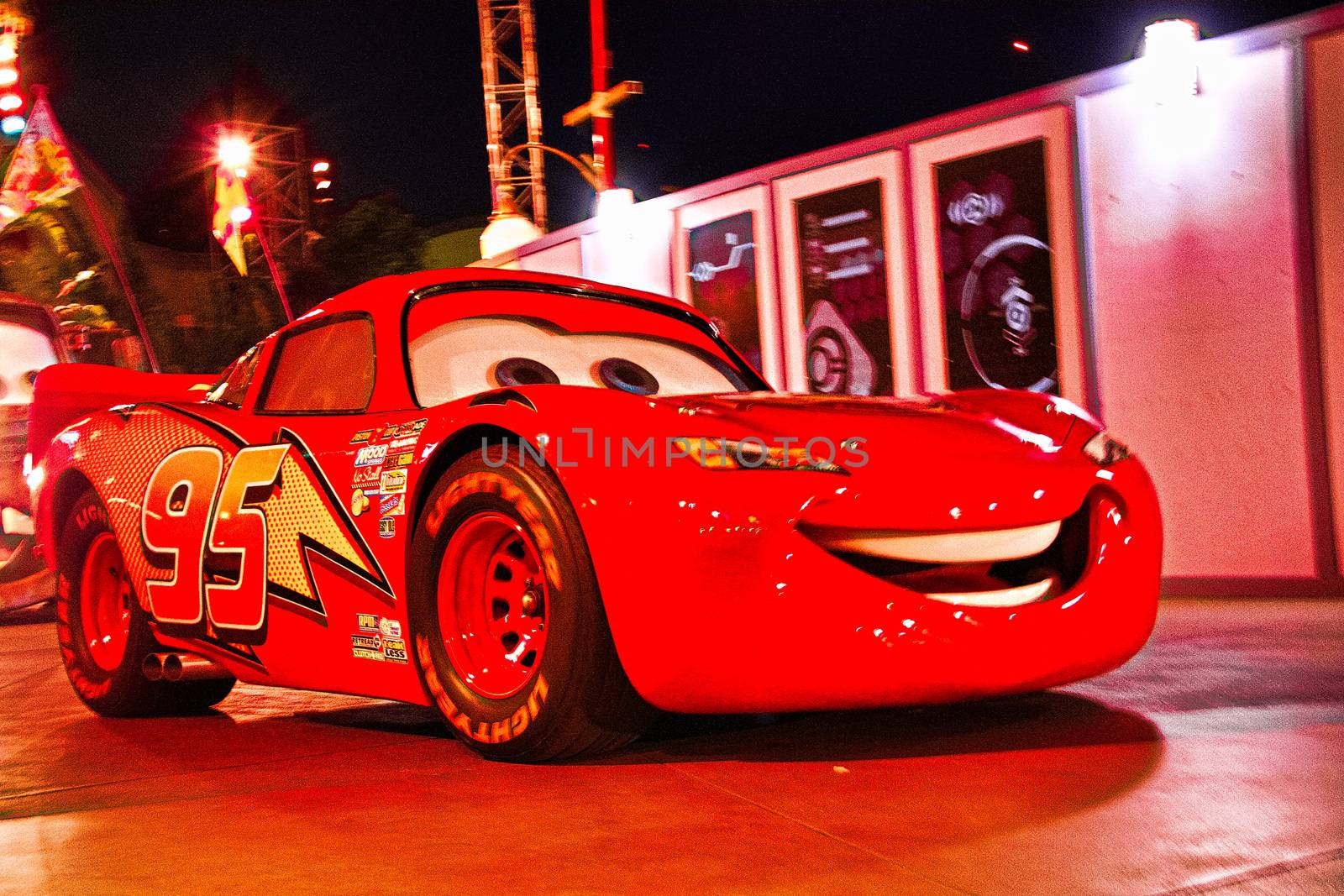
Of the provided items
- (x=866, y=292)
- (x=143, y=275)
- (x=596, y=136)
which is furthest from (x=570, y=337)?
(x=143, y=275)

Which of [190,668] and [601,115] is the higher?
[601,115]

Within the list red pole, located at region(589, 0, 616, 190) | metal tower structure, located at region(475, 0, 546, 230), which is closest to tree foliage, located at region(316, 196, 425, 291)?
metal tower structure, located at region(475, 0, 546, 230)

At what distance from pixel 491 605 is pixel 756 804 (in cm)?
96

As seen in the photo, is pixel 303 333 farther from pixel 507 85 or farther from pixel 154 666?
pixel 507 85

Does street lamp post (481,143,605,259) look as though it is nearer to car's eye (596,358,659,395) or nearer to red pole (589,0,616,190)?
red pole (589,0,616,190)

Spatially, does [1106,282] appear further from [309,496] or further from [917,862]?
[917,862]

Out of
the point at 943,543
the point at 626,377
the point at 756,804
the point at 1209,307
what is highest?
the point at 1209,307

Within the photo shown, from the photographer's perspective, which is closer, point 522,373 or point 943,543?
point 943,543

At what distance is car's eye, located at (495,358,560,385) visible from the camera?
3.95 metres

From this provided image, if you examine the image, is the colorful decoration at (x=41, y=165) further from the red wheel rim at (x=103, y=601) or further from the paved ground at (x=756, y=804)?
the paved ground at (x=756, y=804)

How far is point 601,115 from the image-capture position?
13383 millimetres

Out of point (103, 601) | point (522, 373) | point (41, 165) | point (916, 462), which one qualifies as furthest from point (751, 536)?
point (41, 165)

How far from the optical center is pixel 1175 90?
7109 millimetres

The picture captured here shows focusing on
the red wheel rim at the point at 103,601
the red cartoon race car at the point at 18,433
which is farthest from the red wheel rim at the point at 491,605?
the red cartoon race car at the point at 18,433
